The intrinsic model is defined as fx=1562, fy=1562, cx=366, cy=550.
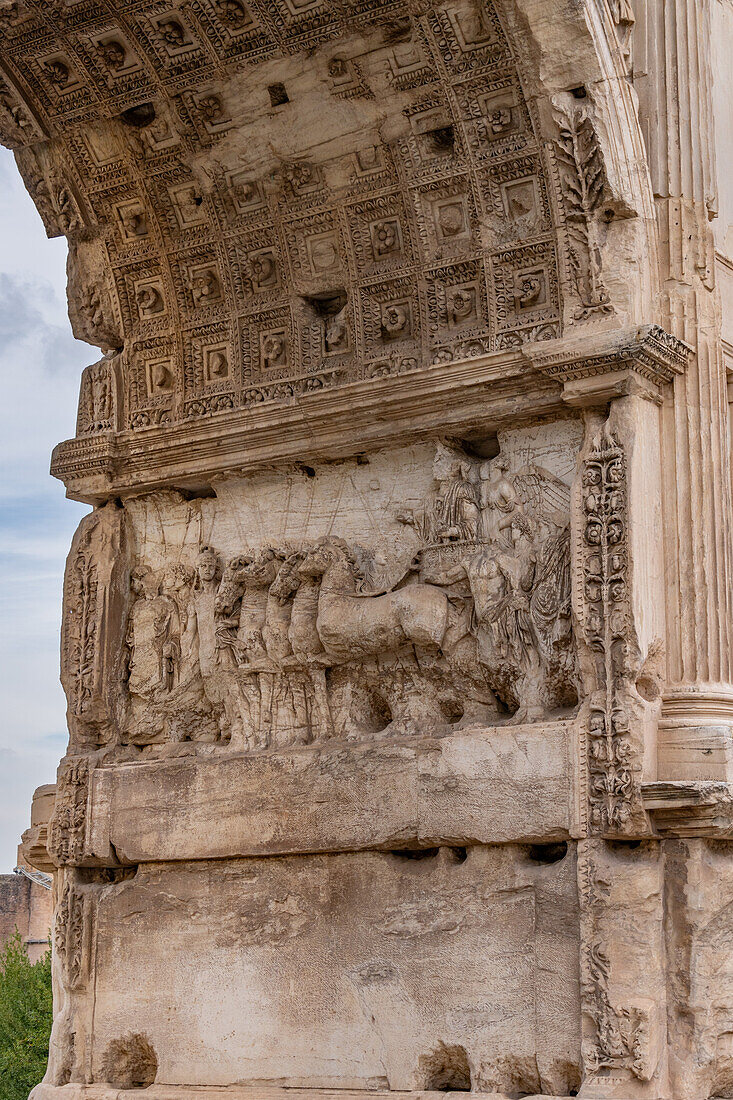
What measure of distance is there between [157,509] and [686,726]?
4.19 m

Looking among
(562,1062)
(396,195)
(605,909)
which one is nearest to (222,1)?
(396,195)

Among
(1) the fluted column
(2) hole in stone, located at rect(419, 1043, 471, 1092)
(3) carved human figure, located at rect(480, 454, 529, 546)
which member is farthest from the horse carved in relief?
(2) hole in stone, located at rect(419, 1043, 471, 1092)

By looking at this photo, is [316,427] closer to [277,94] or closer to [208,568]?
[208,568]

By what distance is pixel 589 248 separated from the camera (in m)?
8.52

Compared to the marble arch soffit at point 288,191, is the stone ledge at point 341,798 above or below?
below

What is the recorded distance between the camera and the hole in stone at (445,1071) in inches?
327

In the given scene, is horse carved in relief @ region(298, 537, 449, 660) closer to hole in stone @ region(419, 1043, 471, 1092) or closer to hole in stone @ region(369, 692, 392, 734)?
hole in stone @ region(369, 692, 392, 734)

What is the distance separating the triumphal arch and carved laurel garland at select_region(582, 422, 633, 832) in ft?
0.07

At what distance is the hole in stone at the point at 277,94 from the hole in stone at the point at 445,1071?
18.4 feet

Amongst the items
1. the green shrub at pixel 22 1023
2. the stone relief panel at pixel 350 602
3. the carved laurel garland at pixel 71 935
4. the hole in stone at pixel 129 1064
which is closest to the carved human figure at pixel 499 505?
the stone relief panel at pixel 350 602

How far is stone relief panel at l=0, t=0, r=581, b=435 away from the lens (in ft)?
29.4

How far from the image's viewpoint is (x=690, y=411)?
840 centimetres

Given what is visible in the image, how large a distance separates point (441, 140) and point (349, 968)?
190 inches

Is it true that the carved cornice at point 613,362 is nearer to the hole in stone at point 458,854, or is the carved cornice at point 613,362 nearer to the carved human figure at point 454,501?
the carved human figure at point 454,501
